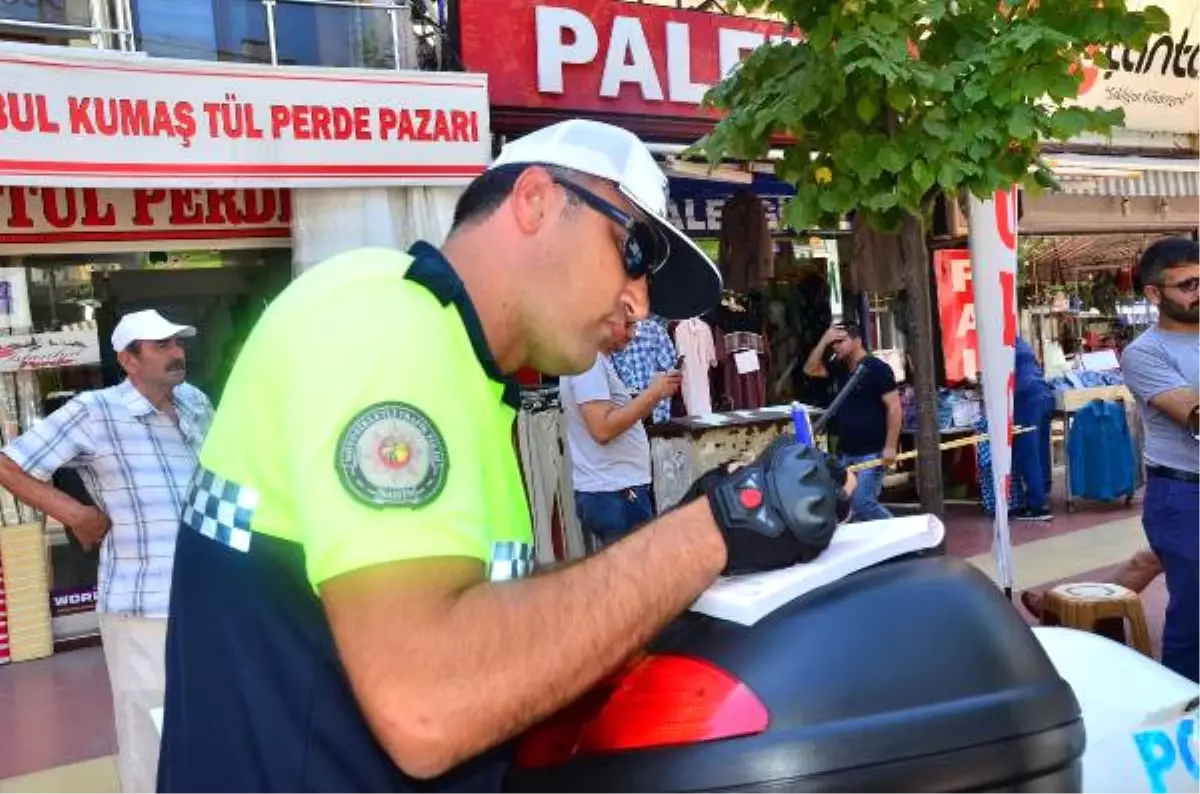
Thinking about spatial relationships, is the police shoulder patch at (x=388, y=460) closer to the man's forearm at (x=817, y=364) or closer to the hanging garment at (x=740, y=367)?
the hanging garment at (x=740, y=367)

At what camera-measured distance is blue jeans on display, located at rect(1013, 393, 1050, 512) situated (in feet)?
32.4

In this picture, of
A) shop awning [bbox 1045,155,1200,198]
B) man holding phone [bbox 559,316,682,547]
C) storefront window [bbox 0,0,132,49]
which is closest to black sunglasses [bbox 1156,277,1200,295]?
man holding phone [bbox 559,316,682,547]

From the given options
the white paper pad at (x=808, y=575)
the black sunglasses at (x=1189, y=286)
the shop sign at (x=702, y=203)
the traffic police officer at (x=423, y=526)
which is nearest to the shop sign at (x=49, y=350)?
the shop sign at (x=702, y=203)

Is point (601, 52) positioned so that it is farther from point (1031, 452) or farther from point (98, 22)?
point (1031, 452)

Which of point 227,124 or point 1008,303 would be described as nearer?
point 1008,303

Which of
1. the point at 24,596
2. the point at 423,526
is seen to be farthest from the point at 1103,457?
the point at 423,526

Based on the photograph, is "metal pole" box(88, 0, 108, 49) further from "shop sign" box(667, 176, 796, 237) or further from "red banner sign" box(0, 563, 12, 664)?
"shop sign" box(667, 176, 796, 237)

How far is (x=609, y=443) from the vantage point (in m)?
5.97

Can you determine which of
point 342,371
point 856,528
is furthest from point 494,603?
point 856,528

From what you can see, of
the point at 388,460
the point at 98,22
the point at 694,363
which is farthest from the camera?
the point at 694,363

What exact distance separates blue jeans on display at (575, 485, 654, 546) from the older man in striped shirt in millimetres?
2164

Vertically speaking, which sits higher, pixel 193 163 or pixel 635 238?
pixel 193 163

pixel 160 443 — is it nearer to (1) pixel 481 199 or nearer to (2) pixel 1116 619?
(1) pixel 481 199

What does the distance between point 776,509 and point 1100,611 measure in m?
4.00
